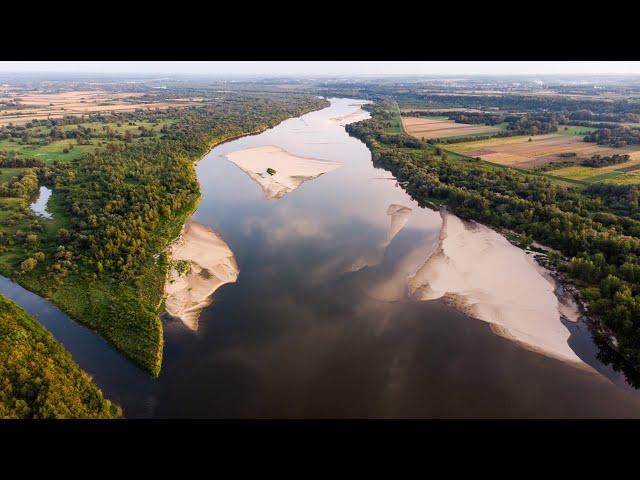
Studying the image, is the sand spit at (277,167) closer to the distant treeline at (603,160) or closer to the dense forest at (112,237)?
the dense forest at (112,237)

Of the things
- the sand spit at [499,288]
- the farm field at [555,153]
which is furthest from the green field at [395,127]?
the sand spit at [499,288]

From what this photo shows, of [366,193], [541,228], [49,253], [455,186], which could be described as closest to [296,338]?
[49,253]

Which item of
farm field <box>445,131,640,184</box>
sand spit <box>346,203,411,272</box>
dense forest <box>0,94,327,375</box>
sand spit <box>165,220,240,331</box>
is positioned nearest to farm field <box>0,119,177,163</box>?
dense forest <box>0,94,327,375</box>

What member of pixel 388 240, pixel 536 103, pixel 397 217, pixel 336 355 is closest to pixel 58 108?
pixel 397 217

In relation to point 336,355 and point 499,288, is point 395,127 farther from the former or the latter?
point 336,355

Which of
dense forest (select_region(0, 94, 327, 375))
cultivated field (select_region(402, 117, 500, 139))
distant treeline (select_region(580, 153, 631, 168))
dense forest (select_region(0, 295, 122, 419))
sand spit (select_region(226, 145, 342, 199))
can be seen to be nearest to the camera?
dense forest (select_region(0, 295, 122, 419))

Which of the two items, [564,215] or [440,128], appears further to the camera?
[440,128]

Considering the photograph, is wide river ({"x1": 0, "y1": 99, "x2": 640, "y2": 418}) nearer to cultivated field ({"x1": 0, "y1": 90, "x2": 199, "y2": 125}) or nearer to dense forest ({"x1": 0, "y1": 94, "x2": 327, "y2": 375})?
dense forest ({"x1": 0, "y1": 94, "x2": 327, "y2": 375})
